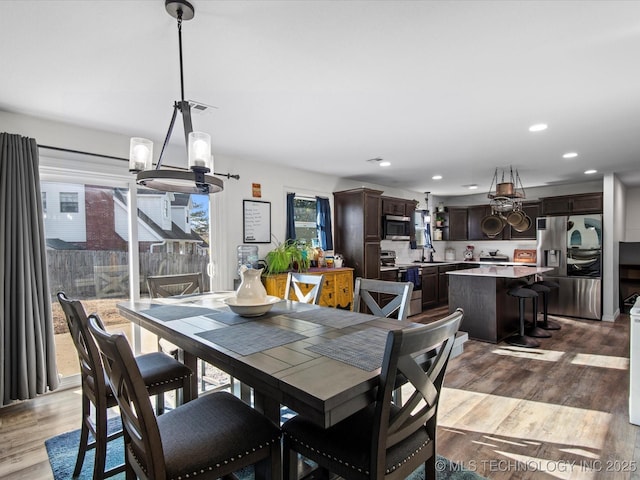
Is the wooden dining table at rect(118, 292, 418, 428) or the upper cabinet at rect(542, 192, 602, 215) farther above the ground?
the upper cabinet at rect(542, 192, 602, 215)

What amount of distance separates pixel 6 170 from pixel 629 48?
4.30 m

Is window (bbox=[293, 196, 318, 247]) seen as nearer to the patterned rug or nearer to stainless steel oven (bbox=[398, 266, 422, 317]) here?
stainless steel oven (bbox=[398, 266, 422, 317])

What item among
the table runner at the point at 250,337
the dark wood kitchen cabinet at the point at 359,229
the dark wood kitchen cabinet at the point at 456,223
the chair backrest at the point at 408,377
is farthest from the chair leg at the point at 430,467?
the dark wood kitchen cabinet at the point at 456,223

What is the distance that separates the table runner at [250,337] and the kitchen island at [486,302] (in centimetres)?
356

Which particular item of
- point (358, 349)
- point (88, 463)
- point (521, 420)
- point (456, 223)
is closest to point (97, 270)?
point (88, 463)

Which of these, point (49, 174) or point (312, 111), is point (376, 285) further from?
point (49, 174)

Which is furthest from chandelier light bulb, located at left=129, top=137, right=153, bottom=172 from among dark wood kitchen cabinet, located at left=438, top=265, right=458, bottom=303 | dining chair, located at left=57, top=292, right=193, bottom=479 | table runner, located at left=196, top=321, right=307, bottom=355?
dark wood kitchen cabinet, located at left=438, top=265, right=458, bottom=303

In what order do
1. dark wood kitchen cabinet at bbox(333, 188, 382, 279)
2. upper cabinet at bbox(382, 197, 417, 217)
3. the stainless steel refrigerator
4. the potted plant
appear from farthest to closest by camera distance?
upper cabinet at bbox(382, 197, 417, 217) < the stainless steel refrigerator < dark wood kitchen cabinet at bbox(333, 188, 382, 279) < the potted plant

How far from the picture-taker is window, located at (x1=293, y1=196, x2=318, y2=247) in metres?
5.13

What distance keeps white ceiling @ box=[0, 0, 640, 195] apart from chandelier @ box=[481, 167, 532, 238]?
2.68ft

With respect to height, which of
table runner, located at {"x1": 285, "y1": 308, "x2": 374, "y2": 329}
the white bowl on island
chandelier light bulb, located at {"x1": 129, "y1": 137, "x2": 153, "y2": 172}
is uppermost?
chandelier light bulb, located at {"x1": 129, "y1": 137, "x2": 153, "y2": 172}

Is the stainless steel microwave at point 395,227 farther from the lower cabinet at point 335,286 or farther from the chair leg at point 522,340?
the chair leg at point 522,340

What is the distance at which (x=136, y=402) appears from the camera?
107 cm

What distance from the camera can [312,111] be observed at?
282cm
